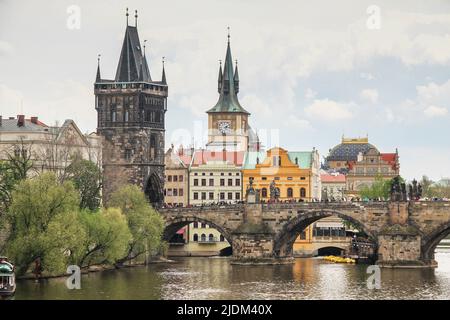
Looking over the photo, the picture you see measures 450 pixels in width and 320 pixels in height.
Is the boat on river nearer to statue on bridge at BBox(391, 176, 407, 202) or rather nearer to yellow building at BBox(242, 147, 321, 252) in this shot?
statue on bridge at BBox(391, 176, 407, 202)

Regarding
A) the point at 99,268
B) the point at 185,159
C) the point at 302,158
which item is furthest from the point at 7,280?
the point at 185,159

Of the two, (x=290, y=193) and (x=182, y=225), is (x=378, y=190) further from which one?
(x=182, y=225)

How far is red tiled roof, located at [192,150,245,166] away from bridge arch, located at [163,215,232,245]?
19.7 meters

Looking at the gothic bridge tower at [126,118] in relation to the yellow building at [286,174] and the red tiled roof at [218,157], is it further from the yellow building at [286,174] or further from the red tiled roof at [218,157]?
the red tiled roof at [218,157]

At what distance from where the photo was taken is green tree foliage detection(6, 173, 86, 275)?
4328 inches

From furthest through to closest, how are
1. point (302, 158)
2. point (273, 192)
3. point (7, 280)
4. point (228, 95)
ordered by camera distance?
Answer: point (228, 95), point (302, 158), point (273, 192), point (7, 280)

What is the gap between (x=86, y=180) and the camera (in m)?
132

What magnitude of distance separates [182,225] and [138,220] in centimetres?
1392

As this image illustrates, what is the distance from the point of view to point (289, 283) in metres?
115

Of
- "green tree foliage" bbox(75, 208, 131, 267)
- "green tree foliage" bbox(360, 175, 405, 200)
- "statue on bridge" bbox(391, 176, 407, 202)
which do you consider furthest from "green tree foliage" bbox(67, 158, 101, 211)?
"green tree foliage" bbox(360, 175, 405, 200)

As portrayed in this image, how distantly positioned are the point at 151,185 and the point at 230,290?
43467mm

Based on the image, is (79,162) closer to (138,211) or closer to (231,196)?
(138,211)

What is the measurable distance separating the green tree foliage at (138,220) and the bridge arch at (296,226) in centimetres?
1030
